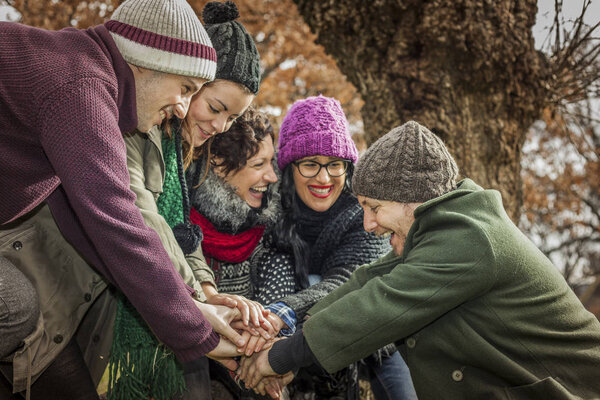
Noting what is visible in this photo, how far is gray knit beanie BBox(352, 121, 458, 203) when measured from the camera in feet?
7.79

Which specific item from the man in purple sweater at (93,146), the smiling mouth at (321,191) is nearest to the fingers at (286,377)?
the man in purple sweater at (93,146)

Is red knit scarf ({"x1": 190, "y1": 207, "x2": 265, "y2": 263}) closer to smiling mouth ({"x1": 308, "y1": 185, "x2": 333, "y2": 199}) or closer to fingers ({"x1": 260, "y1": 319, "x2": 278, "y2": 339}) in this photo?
smiling mouth ({"x1": 308, "y1": 185, "x2": 333, "y2": 199})

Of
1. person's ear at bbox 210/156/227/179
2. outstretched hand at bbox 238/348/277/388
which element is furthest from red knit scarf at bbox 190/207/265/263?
outstretched hand at bbox 238/348/277/388

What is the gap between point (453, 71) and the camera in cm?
406

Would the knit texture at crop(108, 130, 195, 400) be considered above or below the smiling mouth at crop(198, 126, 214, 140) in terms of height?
below

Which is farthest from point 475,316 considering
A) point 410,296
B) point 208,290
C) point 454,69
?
point 454,69

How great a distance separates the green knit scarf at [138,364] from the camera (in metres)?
2.43

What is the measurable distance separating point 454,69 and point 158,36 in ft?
8.59

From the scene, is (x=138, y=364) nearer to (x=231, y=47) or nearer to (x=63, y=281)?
(x=63, y=281)

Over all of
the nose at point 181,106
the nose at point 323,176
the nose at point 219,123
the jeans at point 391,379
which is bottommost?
the jeans at point 391,379

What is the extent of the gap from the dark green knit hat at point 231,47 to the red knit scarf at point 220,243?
0.84 metres

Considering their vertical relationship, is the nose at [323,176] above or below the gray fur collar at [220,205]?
above

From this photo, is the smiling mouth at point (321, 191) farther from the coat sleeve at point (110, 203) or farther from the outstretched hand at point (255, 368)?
the coat sleeve at point (110, 203)

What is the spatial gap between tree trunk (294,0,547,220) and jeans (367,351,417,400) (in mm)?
1699
